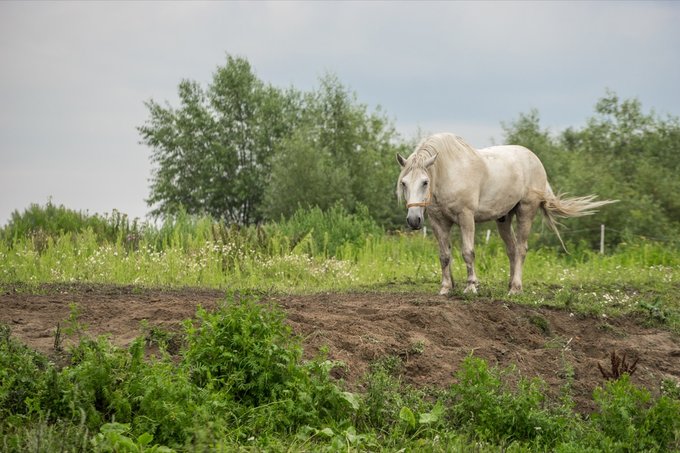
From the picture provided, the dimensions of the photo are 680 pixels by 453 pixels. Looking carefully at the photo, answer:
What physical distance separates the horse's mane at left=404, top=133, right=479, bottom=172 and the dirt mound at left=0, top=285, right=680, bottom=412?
1690 mm

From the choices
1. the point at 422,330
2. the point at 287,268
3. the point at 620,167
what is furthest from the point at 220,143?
the point at 422,330

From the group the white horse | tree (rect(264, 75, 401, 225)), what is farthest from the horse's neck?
tree (rect(264, 75, 401, 225))

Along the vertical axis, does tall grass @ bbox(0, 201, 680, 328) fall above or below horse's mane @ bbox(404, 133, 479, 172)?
below

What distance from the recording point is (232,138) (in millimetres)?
42188

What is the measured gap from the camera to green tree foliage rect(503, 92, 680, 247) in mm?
24688

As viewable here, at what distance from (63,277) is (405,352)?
738cm

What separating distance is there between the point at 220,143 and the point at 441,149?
102 ft

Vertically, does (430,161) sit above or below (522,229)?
above

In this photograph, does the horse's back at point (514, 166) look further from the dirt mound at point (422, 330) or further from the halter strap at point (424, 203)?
the dirt mound at point (422, 330)

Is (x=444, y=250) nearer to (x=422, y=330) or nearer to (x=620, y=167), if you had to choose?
(x=422, y=330)

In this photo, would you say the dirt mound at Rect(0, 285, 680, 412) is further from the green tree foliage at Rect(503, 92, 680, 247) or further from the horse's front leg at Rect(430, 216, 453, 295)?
the green tree foliage at Rect(503, 92, 680, 247)

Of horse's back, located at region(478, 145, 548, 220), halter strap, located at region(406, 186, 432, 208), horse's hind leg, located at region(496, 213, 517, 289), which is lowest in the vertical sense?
horse's hind leg, located at region(496, 213, 517, 289)

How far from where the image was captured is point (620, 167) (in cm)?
3253

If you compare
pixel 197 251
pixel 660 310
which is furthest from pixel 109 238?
pixel 660 310
